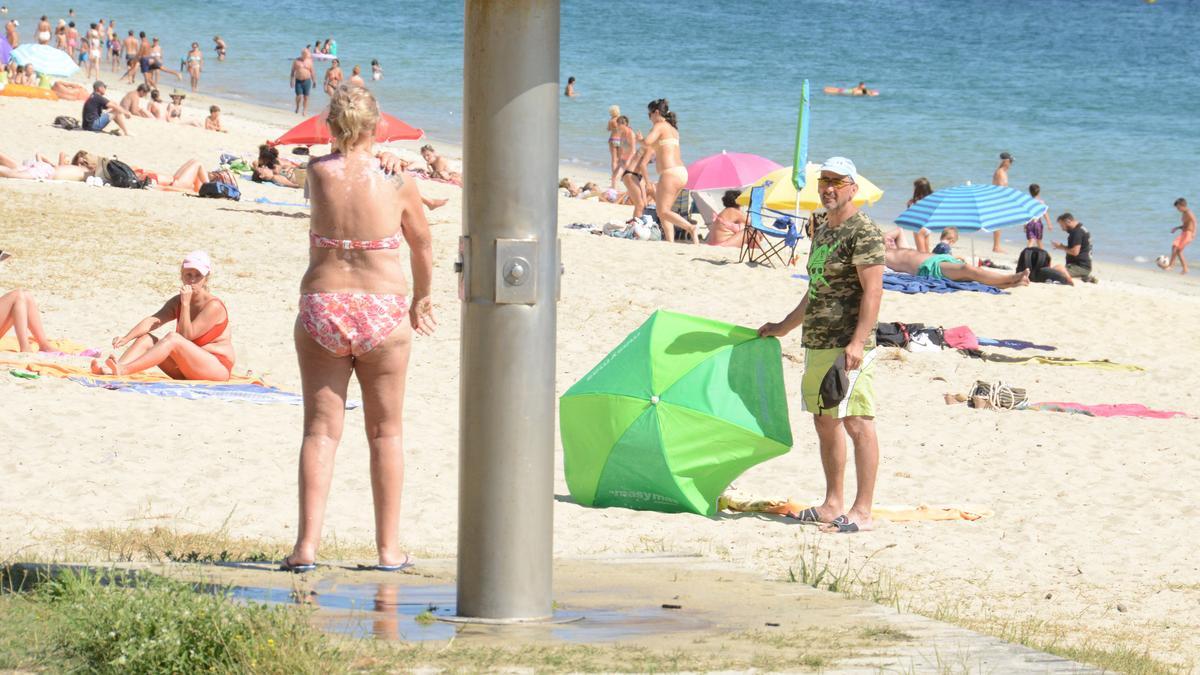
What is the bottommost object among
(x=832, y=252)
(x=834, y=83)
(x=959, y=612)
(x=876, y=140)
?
(x=959, y=612)

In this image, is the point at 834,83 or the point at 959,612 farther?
the point at 834,83

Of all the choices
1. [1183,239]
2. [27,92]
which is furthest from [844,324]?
[27,92]

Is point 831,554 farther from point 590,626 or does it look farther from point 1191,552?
point 590,626

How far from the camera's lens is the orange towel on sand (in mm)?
8727

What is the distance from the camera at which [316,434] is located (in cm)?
473

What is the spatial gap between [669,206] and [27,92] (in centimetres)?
1361

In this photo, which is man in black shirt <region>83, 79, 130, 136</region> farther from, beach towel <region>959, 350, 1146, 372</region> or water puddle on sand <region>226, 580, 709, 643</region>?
water puddle on sand <region>226, 580, 709, 643</region>

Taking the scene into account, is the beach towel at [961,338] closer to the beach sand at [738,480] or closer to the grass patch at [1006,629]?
the beach sand at [738,480]

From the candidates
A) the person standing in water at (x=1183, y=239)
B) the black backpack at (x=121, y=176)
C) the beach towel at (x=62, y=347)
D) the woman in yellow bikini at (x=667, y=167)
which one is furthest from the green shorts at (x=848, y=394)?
the person standing in water at (x=1183, y=239)

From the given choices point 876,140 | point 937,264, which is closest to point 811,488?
point 937,264

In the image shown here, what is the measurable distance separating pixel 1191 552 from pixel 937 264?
8.32 m

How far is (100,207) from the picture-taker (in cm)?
1483

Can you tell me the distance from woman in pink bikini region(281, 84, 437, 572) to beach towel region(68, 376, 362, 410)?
12.7 feet

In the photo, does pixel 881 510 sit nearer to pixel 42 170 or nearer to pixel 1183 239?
pixel 42 170
